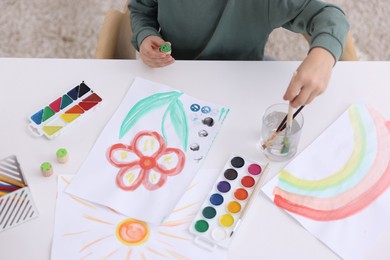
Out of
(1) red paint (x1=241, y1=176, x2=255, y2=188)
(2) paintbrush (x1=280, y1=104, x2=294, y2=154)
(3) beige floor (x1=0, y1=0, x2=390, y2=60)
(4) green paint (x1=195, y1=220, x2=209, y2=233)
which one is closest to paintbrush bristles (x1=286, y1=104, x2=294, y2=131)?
(2) paintbrush (x1=280, y1=104, x2=294, y2=154)

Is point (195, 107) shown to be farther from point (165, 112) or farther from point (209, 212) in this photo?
point (209, 212)

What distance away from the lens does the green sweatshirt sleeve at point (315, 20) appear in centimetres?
87

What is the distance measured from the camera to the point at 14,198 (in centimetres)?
75

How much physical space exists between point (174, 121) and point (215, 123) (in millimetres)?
74

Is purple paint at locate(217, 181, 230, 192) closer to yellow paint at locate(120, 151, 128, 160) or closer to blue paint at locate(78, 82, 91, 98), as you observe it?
yellow paint at locate(120, 151, 128, 160)

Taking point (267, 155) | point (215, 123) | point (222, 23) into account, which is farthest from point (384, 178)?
point (222, 23)

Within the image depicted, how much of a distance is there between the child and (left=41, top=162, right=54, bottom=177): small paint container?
28 cm

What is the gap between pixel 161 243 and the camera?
2.39 feet

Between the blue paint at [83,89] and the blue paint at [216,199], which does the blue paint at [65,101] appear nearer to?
the blue paint at [83,89]

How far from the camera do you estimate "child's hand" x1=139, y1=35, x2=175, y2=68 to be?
0.93m

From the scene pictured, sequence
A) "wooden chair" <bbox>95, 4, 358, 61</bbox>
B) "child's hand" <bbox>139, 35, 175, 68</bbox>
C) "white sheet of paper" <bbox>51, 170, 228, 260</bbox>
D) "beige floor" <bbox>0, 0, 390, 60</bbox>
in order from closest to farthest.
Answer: "white sheet of paper" <bbox>51, 170, 228, 260</bbox> < "child's hand" <bbox>139, 35, 175, 68</bbox> < "wooden chair" <bbox>95, 4, 358, 61</bbox> < "beige floor" <bbox>0, 0, 390, 60</bbox>

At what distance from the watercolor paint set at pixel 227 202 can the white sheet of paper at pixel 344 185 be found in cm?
3

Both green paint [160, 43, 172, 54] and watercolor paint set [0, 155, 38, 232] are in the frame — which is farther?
green paint [160, 43, 172, 54]

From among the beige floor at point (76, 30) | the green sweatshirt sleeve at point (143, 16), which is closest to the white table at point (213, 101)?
the green sweatshirt sleeve at point (143, 16)
